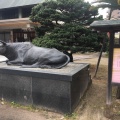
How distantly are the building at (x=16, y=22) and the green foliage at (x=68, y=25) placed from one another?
9.21 metres

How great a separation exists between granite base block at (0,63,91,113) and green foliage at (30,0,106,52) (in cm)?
262

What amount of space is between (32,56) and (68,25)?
114 inches

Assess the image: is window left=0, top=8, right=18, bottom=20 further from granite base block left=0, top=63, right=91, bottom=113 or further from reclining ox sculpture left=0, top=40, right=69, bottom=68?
granite base block left=0, top=63, right=91, bottom=113

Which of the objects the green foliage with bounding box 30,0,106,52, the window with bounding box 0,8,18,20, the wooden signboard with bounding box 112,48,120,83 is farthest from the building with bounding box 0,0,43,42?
the wooden signboard with bounding box 112,48,120,83

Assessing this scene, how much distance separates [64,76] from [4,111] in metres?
1.74

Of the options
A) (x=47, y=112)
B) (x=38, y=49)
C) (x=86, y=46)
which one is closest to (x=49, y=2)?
(x=86, y=46)

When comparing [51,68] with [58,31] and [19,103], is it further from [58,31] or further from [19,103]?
[58,31]

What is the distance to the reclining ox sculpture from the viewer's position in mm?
5351

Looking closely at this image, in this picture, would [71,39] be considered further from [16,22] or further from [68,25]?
[16,22]

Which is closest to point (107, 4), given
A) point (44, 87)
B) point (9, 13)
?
point (44, 87)

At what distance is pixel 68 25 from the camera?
7895 mm

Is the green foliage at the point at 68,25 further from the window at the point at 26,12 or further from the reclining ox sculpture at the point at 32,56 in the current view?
the window at the point at 26,12

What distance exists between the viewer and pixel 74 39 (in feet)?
25.8

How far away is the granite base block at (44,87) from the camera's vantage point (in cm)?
439
